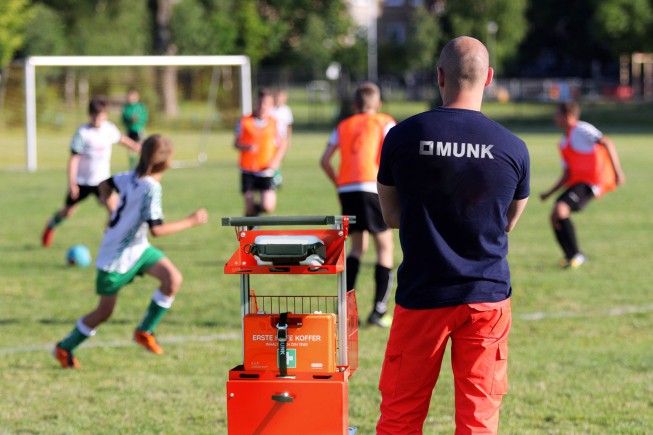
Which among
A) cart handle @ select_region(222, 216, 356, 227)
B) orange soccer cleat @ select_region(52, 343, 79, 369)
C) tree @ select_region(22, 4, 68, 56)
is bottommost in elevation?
orange soccer cleat @ select_region(52, 343, 79, 369)

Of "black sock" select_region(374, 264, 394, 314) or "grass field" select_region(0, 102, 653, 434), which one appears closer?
"grass field" select_region(0, 102, 653, 434)

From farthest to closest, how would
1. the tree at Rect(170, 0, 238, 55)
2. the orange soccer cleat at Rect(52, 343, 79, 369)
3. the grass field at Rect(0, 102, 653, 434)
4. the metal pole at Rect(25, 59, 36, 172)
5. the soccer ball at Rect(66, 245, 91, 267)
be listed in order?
the tree at Rect(170, 0, 238, 55) < the metal pole at Rect(25, 59, 36, 172) < the soccer ball at Rect(66, 245, 91, 267) < the orange soccer cleat at Rect(52, 343, 79, 369) < the grass field at Rect(0, 102, 653, 434)

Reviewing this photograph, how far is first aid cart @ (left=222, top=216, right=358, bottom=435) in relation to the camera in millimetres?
4238

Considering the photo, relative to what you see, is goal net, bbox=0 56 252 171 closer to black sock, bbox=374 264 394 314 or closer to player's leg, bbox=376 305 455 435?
black sock, bbox=374 264 394 314

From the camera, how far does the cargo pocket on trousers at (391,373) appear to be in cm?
410

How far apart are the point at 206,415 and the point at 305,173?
2023cm

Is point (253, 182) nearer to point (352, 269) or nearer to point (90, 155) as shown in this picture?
point (90, 155)

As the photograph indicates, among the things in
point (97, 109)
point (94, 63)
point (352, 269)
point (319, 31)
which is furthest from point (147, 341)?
point (319, 31)

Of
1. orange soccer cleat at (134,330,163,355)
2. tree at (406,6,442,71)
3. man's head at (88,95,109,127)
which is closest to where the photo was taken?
orange soccer cleat at (134,330,163,355)

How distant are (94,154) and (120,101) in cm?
2292

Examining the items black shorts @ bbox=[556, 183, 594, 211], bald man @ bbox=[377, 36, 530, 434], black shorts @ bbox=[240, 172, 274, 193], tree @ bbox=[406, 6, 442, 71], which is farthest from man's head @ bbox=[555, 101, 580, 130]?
tree @ bbox=[406, 6, 442, 71]

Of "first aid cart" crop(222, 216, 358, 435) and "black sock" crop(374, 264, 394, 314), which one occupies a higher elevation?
"first aid cart" crop(222, 216, 358, 435)

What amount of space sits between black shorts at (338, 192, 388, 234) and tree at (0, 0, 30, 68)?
149 ft

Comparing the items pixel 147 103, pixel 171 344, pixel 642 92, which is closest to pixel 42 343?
pixel 171 344
